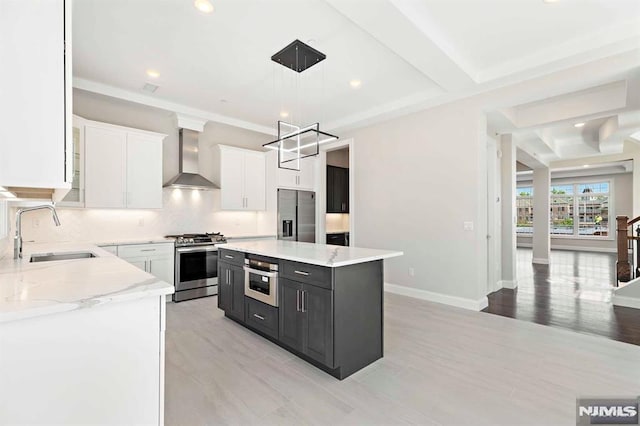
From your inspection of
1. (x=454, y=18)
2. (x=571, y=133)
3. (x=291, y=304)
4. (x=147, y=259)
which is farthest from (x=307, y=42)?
(x=571, y=133)

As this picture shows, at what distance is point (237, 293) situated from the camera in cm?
345

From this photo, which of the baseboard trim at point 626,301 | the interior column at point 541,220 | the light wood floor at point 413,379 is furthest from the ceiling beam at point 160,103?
the interior column at point 541,220

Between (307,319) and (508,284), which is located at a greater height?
(307,319)

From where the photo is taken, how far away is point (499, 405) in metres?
2.04

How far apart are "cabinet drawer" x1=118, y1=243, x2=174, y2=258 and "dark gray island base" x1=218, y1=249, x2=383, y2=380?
2176mm

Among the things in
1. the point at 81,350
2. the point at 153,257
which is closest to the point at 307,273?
the point at 81,350

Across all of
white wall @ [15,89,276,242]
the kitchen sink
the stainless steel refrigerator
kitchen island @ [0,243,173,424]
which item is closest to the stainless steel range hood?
white wall @ [15,89,276,242]

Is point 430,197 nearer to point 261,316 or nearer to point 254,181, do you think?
point 261,316

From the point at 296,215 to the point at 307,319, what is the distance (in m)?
3.65

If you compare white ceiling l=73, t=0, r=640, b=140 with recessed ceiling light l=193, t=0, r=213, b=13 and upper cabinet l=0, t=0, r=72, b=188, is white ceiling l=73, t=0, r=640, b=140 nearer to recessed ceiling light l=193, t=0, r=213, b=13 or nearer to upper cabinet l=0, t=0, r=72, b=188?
recessed ceiling light l=193, t=0, r=213, b=13

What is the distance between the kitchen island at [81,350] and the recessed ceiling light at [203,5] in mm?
2296

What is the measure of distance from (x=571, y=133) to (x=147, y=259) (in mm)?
8633

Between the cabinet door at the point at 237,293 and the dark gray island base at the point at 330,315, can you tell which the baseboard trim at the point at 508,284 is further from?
the cabinet door at the point at 237,293

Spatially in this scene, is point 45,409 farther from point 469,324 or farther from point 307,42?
point 469,324
